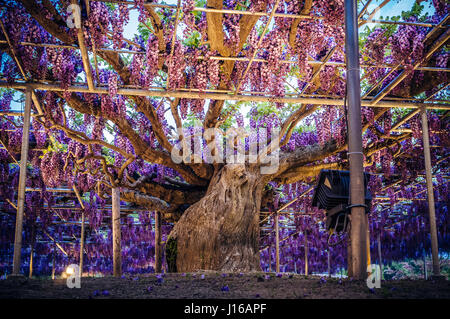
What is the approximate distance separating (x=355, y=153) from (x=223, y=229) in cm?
430

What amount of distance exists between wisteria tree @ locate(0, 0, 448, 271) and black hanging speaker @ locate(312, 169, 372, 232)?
5.79ft

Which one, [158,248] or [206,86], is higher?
[206,86]

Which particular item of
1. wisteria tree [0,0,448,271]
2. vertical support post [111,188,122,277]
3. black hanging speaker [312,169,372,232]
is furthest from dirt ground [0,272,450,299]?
vertical support post [111,188,122,277]

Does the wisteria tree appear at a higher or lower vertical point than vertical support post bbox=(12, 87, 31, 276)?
higher

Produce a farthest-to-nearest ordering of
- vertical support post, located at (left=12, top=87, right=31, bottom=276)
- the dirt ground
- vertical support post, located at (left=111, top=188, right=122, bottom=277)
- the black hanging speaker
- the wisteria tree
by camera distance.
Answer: vertical support post, located at (left=111, top=188, right=122, bottom=277)
the wisteria tree
vertical support post, located at (left=12, top=87, right=31, bottom=276)
the black hanging speaker
the dirt ground

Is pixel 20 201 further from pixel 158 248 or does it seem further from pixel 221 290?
pixel 158 248

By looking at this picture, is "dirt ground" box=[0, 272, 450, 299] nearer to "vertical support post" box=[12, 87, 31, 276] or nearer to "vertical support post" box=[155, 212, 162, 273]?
"vertical support post" box=[12, 87, 31, 276]

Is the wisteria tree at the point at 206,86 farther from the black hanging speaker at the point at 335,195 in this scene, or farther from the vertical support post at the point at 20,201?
the black hanging speaker at the point at 335,195

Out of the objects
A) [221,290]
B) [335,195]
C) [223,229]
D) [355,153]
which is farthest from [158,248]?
[355,153]

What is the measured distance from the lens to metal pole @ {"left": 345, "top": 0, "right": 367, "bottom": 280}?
3230 millimetres

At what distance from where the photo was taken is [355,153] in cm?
334

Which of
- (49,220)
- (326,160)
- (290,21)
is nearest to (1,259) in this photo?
(49,220)
